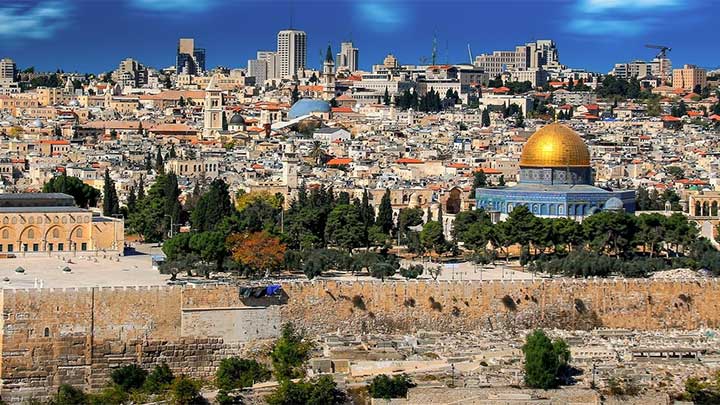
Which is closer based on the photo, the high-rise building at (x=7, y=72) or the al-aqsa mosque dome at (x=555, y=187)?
the al-aqsa mosque dome at (x=555, y=187)

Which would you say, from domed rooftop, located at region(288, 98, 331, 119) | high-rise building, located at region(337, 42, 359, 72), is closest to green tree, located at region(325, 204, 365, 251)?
domed rooftop, located at region(288, 98, 331, 119)

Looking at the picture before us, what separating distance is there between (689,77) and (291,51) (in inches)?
1754

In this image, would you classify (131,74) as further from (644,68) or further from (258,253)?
(258,253)

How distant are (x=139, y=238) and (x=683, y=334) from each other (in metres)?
16.6

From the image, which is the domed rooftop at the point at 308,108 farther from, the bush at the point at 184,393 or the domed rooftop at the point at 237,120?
the bush at the point at 184,393

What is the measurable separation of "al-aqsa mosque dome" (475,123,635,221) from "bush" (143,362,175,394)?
17.0 meters

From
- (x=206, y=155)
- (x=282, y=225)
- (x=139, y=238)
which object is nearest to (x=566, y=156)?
(x=282, y=225)

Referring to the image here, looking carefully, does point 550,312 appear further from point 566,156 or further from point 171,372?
point 566,156

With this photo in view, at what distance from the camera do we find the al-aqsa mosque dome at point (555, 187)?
4084cm

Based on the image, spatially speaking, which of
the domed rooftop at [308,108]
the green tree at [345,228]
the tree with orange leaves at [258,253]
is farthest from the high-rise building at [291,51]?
the tree with orange leaves at [258,253]

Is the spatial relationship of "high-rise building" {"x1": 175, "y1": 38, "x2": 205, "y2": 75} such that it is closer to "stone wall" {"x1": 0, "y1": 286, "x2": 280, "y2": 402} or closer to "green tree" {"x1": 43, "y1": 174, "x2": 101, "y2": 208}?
"green tree" {"x1": 43, "y1": 174, "x2": 101, "y2": 208}

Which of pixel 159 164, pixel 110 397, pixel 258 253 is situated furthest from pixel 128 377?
pixel 159 164

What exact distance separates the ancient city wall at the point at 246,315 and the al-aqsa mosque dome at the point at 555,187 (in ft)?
37.2

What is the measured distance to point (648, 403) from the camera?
988 inches
